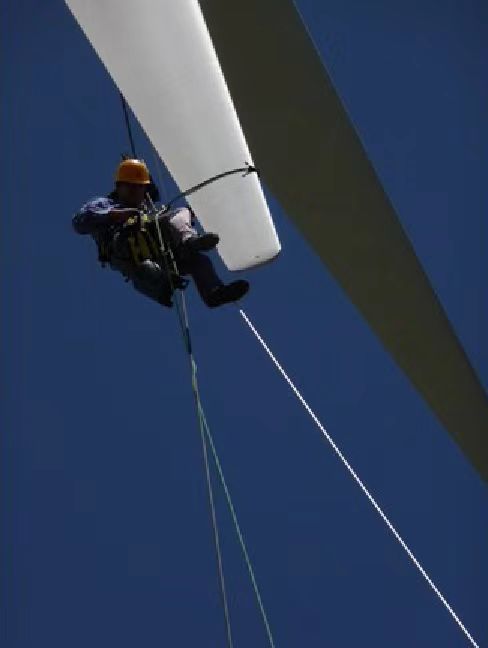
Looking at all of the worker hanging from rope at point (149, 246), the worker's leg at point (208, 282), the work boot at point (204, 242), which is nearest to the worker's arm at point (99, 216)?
the worker hanging from rope at point (149, 246)

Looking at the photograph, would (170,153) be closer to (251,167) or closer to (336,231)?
(251,167)

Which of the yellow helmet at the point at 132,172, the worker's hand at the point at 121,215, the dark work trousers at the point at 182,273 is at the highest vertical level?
the yellow helmet at the point at 132,172

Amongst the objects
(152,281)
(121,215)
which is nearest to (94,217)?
(121,215)

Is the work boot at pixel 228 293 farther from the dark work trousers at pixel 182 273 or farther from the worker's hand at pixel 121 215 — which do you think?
the worker's hand at pixel 121 215

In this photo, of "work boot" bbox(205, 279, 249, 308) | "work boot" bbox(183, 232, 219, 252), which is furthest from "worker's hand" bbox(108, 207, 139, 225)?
"work boot" bbox(205, 279, 249, 308)

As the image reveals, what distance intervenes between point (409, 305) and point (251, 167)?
222cm

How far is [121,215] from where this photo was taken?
6.75 m

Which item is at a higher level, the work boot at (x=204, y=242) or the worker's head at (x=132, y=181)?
the worker's head at (x=132, y=181)

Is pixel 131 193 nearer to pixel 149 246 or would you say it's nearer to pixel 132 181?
pixel 132 181

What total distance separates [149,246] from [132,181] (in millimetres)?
668

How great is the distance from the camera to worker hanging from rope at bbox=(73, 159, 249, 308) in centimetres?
642

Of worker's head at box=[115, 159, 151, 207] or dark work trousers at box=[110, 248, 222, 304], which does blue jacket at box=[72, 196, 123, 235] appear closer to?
worker's head at box=[115, 159, 151, 207]

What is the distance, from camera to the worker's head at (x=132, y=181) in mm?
7120

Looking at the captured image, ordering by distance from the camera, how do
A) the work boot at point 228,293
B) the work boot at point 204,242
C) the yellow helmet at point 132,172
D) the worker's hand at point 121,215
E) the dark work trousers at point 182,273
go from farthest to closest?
the yellow helmet at point 132,172 → the worker's hand at point 121,215 → the dark work trousers at point 182,273 → the work boot at point 228,293 → the work boot at point 204,242
